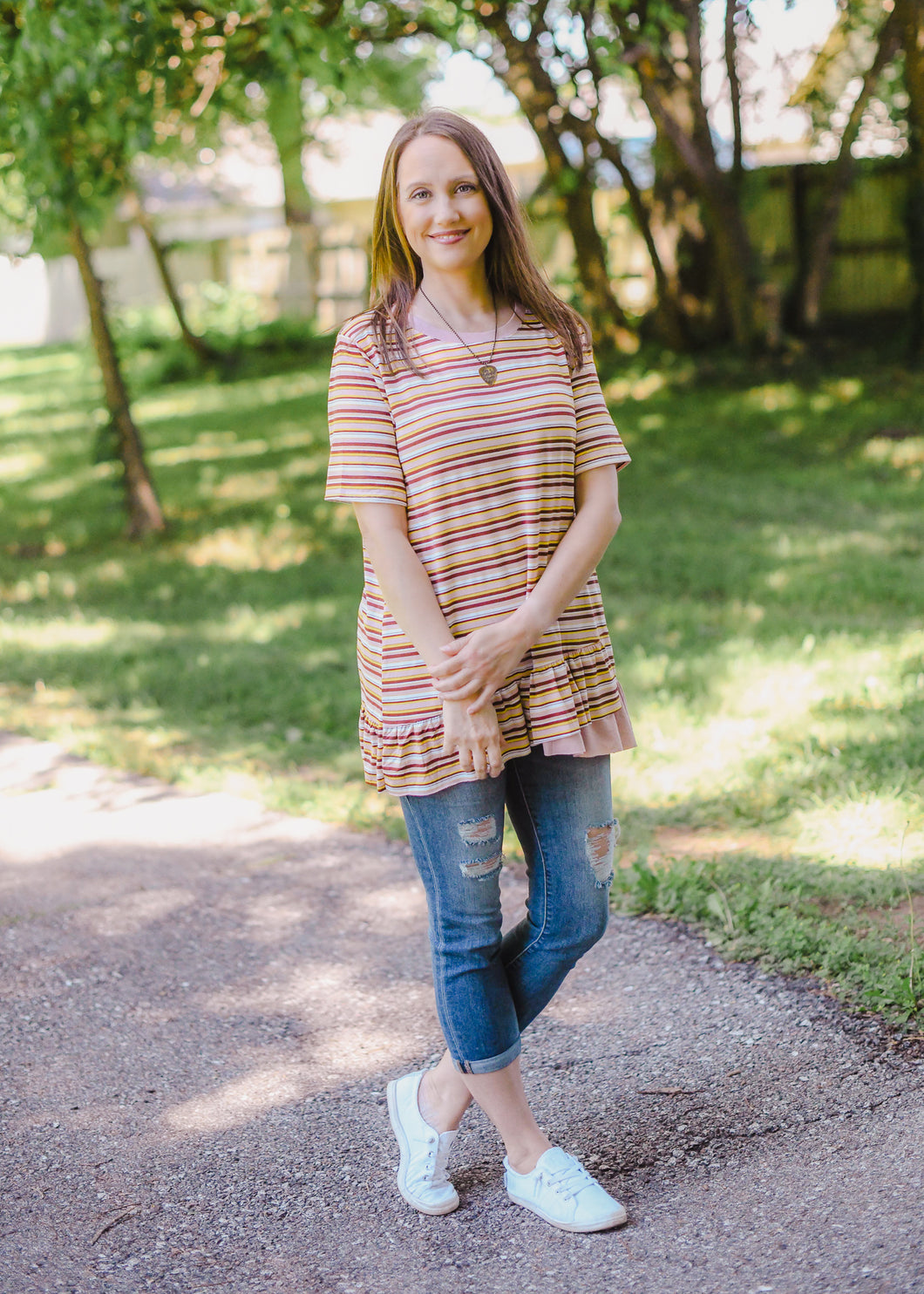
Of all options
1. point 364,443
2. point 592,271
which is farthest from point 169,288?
point 364,443

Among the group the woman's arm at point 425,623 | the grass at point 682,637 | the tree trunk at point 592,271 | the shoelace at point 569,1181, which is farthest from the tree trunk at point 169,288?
the shoelace at point 569,1181

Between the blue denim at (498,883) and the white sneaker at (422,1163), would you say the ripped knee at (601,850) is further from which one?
the white sneaker at (422,1163)

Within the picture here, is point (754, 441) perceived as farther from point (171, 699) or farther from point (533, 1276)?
point (533, 1276)

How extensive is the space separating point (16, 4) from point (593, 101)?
572 centimetres

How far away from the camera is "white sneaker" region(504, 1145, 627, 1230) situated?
2.54 m

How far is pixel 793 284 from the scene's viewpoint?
13.5 meters

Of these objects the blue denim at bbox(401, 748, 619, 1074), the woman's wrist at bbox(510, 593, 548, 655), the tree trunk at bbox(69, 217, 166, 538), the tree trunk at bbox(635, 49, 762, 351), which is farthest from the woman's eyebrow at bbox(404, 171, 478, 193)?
the tree trunk at bbox(635, 49, 762, 351)

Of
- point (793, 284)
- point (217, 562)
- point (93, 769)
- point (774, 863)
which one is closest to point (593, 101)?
point (793, 284)

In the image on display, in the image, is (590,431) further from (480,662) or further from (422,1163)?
(422,1163)

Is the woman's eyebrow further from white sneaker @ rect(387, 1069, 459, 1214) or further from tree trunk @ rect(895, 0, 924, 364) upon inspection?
tree trunk @ rect(895, 0, 924, 364)

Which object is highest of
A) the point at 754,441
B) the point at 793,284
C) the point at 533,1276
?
the point at 793,284

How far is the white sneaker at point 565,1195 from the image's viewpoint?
254 centimetres

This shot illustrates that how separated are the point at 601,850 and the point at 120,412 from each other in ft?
26.7

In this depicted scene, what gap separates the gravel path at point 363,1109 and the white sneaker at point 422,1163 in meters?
0.05
